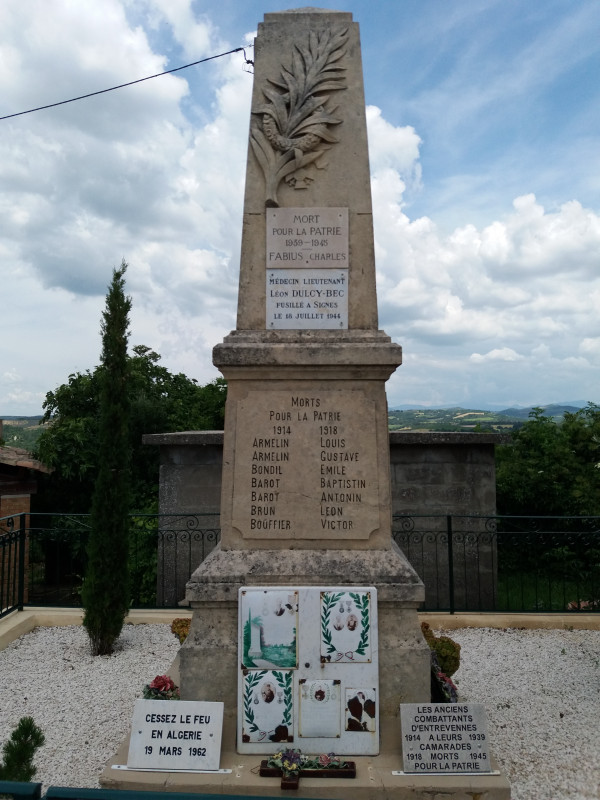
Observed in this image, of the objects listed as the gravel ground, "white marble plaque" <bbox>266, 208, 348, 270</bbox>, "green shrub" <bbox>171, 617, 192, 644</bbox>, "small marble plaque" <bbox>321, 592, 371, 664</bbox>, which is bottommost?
the gravel ground

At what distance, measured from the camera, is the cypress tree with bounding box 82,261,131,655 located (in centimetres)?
617

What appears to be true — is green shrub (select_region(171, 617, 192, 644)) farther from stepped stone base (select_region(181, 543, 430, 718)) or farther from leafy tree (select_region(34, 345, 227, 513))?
leafy tree (select_region(34, 345, 227, 513))

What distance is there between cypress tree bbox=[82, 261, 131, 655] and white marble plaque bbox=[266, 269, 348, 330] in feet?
10.2

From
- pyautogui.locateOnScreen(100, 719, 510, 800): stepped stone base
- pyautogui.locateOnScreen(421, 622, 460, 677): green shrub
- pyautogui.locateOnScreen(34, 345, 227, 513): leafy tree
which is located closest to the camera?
pyautogui.locateOnScreen(100, 719, 510, 800): stepped stone base

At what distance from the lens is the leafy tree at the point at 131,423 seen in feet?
40.6

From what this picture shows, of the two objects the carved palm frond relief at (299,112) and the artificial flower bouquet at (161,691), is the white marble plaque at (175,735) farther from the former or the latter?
the carved palm frond relief at (299,112)

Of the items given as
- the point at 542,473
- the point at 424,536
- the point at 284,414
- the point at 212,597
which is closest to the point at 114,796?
the point at 212,597

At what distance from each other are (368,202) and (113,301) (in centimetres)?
356

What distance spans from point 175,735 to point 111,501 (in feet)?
11.5

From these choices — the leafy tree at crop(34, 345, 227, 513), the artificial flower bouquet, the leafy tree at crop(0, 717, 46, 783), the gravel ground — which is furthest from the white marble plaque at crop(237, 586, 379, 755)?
the leafy tree at crop(34, 345, 227, 513)

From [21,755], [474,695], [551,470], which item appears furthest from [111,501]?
[551,470]

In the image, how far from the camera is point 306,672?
3490 mm

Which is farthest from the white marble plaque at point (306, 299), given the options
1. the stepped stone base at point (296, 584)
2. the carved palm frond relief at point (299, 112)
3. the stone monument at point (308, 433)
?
the stepped stone base at point (296, 584)

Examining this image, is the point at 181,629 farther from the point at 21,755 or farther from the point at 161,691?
the point at 21,755
